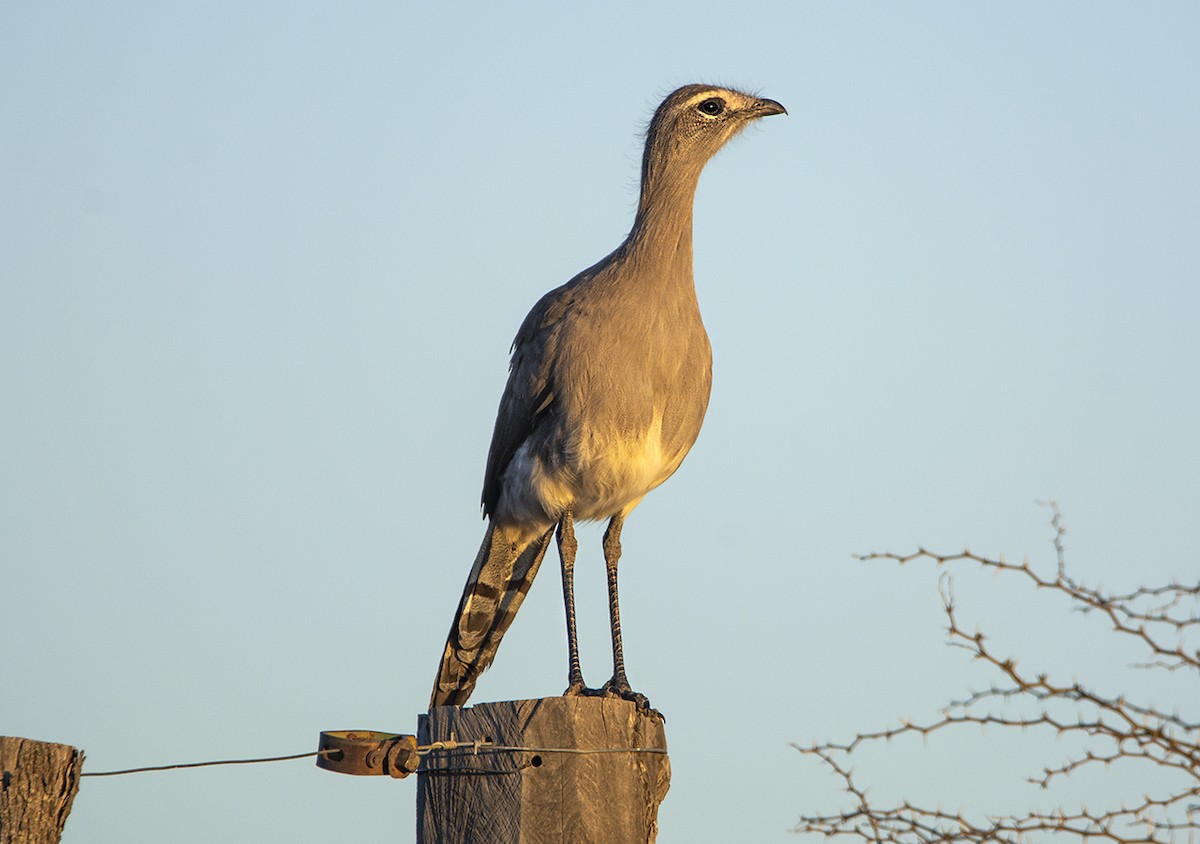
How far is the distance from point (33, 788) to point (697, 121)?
489cm

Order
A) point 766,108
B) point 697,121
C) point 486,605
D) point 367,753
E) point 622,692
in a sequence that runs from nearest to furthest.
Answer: point 367,753, point 622,692, point 486,605, point 697,121, point 766,108

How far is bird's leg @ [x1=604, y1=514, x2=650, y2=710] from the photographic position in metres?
5.57

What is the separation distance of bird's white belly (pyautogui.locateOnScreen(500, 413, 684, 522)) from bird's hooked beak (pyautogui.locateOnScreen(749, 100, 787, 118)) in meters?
1.91

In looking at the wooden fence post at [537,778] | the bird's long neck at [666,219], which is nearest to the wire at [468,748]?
the wooden fence post at [537,778]

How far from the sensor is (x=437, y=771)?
141 inches

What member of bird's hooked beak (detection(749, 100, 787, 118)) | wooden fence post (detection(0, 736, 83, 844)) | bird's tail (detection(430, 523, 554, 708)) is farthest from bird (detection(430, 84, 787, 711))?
wooden fence post (detection(0, 736, 83, 844))

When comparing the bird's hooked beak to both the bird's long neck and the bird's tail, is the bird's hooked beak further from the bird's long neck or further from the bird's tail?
the bird's tail

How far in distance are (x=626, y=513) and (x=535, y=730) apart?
3.30 m

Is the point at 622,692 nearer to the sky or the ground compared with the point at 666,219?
nearer to the ground

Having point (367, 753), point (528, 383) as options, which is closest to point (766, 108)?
point (528, 383)

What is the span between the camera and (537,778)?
11.4 ft

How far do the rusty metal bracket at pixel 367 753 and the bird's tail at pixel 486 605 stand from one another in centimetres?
246

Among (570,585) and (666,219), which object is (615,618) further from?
(666,219)

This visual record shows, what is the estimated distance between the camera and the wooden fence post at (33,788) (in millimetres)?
3164
